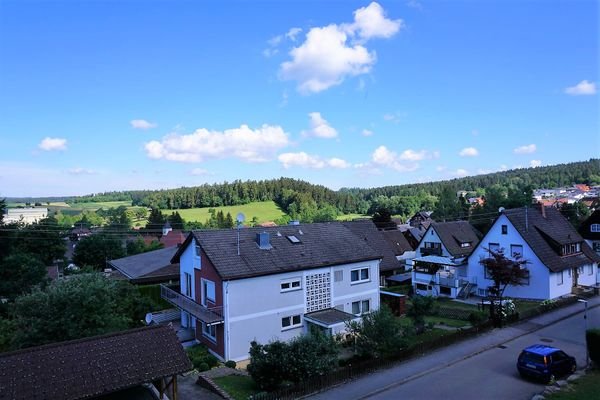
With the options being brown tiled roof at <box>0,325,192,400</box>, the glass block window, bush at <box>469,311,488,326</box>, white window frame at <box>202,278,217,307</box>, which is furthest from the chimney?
bush at <box>469,311,488,326</box>

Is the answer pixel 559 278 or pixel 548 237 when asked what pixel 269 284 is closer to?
pixel 559 278

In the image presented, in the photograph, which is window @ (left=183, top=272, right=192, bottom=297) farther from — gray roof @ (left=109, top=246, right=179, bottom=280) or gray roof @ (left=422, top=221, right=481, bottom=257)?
gray roof @ (left=422, top=221, right=481, bottom=257)

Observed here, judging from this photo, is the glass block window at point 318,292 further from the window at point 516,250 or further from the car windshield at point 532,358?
the window at point 516,250

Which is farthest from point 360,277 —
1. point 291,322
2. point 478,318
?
point 478,318

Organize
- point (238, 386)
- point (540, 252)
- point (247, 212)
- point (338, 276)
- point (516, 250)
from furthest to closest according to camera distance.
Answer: point (247, 212)
point (516, 250)
point (540, 252)
point (338, 276)
point (238, 386)

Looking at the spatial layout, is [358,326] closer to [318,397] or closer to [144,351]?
[318,397]

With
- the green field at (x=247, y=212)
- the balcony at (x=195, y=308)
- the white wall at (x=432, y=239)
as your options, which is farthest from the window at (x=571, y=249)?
the green field at (x=247, y=212)
